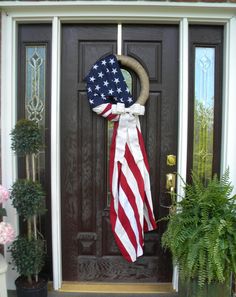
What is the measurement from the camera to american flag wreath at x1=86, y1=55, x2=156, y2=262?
2.63 m

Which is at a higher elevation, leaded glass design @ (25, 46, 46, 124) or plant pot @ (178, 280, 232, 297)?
leaded glass design @ (25, 46, 46, 124)

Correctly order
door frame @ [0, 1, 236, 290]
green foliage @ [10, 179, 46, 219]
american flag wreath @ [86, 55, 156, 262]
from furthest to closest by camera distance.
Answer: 1. american flag wreath @ [86, 55, 156, 262]
2. door frame @ [0, 1, 236, 290]
3. green foliage @ [10, 179, 46, 219]

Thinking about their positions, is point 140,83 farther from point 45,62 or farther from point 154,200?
point 154,200

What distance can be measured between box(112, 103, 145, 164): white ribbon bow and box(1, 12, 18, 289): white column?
89 centimetres

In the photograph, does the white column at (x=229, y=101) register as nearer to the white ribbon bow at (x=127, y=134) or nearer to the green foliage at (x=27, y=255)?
the white ribbon bow at (x=127, y=134)

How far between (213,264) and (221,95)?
56.1 inches

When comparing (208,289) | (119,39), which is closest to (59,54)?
(119,39)

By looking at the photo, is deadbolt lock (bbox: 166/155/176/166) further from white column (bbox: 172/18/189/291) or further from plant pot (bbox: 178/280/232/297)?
plant pot (bbox: 178/280/232/297)

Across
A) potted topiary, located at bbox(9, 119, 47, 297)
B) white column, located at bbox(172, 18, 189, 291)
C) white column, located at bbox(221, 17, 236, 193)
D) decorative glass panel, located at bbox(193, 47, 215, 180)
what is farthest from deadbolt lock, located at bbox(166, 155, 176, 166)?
potted topiary, located at bbox(9, 119, 47, 297)

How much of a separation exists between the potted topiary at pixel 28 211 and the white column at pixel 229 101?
1564 mm

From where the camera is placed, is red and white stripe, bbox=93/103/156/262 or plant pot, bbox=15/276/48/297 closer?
plant pot, bbox=15/276/48/297

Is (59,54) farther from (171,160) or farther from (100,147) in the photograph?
(171,160)

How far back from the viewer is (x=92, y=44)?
2707 millimetres

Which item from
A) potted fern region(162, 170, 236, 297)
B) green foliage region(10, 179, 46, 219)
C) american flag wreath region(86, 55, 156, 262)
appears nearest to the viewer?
potted fern region(162, 170, 236, 297)
